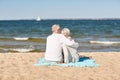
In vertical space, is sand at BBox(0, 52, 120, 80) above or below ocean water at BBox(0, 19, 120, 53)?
above

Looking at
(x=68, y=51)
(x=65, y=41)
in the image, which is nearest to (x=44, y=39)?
(x=68, y=51)

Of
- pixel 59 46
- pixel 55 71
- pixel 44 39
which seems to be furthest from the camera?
pixel 44 39

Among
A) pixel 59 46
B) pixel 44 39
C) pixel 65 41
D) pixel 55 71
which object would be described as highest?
pixel 65 41

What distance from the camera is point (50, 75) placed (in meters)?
8.96

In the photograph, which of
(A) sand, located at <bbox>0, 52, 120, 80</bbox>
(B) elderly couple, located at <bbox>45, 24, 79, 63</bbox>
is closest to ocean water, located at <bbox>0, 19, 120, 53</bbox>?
(A) sand, located at <bbox>0, 52, 120, 80</bbox>

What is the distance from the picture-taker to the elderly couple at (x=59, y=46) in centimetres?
1007

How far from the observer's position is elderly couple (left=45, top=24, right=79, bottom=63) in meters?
10.1

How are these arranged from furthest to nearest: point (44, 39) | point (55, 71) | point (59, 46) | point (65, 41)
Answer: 1. point (44, 39)
2. point (59, 46)
3. point (65, 41)
4. point (55, 71)

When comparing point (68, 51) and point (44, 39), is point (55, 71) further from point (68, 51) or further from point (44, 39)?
point (44, 39)

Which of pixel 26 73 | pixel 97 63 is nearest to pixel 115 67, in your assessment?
pixel 97 63

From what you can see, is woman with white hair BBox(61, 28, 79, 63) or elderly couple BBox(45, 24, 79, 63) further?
woman with white hair BBox(61, 28, 79, 63)

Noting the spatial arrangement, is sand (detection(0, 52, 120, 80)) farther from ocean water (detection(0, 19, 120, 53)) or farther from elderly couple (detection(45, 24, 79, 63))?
ocean water (detection(0, 19, 120, 53))

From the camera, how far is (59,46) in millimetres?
10164

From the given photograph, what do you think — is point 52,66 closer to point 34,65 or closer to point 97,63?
point 34,65
